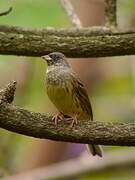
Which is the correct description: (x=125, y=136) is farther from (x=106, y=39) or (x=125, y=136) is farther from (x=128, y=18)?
(x=128, y=18)

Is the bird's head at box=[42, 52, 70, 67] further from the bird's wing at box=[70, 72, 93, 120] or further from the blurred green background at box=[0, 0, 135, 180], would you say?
the blurred green background at box=[0, 0, 135, 180]

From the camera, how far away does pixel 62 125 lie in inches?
209

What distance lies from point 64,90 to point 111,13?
741 millimetres

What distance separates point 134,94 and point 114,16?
333 cm

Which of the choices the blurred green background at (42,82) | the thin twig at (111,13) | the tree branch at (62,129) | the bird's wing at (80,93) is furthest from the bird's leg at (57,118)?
the blurred green background at (42,82)

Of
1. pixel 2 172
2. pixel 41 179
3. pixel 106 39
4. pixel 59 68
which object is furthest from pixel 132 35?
pixel 41 179

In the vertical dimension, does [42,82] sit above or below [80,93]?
below

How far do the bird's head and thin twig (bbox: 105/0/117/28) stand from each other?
447mm

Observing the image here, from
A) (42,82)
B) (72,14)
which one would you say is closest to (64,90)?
(72,14)

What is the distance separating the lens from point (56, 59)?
6.23 meters

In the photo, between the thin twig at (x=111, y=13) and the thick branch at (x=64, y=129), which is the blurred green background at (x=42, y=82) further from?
the thick branch at (x=64, y=129)

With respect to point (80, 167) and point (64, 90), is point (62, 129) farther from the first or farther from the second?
point (80, 167)

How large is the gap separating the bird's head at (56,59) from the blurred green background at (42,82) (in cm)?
121

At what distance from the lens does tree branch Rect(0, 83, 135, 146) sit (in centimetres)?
510
